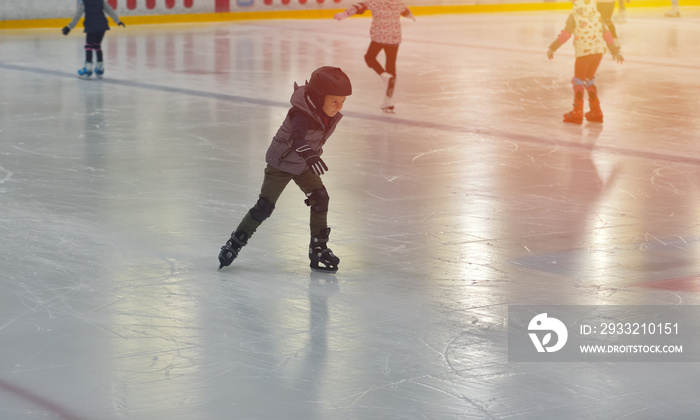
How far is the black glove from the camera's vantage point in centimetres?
555

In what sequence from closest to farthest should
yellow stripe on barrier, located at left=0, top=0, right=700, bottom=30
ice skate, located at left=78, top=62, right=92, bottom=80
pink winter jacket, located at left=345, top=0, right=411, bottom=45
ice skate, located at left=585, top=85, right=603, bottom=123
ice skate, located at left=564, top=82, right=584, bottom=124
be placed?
1. ice skate, located at left=564, top=82, right=584, bottom=124
2. ice skate, located at left=585, top=85, right=603, bottom=123
3. pink winter jacket, located at left=345, top=0, right=411, bottom=45
4. ice skate, located at left=78, top=62, right=92, bottom=80
5. yellow stripe on barrier, located at left=0, top=0, right=700, bottom=30

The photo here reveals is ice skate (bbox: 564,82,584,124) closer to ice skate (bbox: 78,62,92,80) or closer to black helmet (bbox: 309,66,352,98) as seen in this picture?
ice skate (bbox: 78,62,92,80)

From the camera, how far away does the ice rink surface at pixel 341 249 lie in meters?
4.31

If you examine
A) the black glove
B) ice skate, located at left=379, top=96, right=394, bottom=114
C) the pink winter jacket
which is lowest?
ice skate, located at left=379, top=96, right=394, bottom=114

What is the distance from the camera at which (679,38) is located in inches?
838

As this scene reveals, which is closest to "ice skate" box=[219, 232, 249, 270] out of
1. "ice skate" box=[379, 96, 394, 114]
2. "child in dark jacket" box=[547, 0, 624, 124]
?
"child in dark jacket" box=[547, 0, 624, 124]

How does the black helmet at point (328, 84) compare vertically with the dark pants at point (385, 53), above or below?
above

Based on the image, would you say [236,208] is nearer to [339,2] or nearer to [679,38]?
[679,38]

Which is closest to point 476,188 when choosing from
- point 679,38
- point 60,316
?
point 60,316

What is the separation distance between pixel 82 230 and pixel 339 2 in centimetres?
1909

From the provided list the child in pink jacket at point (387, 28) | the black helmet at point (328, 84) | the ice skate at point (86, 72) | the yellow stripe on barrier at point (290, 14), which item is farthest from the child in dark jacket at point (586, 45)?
the yellow stripe on barrier at point (290, 14)

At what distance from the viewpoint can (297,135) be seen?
18.7 feet

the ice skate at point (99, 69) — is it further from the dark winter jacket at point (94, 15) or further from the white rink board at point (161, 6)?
the white rink board at point (161, 6)

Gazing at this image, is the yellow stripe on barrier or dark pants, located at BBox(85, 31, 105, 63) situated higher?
→ dark pants, located at BBox(85, 31, 105, 63)
